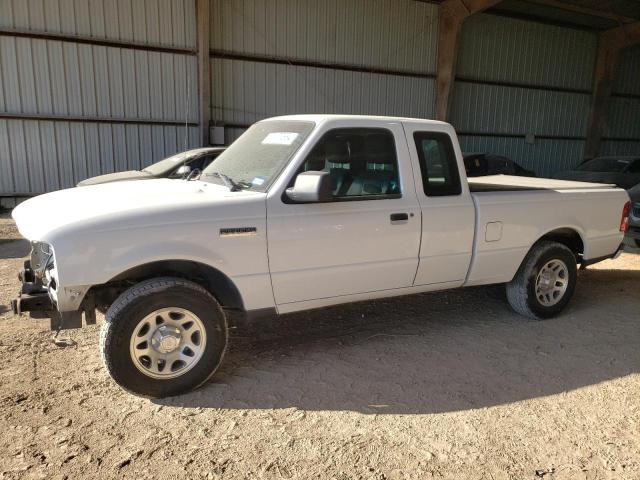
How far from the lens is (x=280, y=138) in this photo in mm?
4129

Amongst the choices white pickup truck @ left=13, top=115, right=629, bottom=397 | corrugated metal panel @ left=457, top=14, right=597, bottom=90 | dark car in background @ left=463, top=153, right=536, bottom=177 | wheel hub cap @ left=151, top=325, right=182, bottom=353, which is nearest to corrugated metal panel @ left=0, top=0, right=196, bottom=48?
dark car in background @ left=463, top=153, right=536, bottom=177

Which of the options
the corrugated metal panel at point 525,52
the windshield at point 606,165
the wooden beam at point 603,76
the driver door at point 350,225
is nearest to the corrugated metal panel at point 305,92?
the corrugated metal panel at point 525,52

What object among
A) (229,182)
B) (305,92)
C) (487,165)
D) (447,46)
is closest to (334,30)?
(305,92)

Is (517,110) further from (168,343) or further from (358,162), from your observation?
(168,343)

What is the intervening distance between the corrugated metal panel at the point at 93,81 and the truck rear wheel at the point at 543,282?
9768 millimetres

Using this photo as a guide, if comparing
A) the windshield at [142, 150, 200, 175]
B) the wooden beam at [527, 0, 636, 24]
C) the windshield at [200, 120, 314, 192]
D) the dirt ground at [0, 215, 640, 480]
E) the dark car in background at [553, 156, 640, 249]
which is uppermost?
the wooden beam at [527, 0, 636, 24]

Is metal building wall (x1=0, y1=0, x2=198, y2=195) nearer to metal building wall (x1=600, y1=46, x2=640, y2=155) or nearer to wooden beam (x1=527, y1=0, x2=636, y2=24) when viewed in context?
wooden beam (x1=527, y1=0, x2=636, y2=24)

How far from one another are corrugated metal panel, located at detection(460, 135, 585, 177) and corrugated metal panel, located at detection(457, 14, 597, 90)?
7.06 ft

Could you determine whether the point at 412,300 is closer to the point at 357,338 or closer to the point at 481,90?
the point at 357,338

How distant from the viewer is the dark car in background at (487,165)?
12.6 m

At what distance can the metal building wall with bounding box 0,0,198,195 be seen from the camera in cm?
1172

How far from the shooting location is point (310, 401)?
3.58 m

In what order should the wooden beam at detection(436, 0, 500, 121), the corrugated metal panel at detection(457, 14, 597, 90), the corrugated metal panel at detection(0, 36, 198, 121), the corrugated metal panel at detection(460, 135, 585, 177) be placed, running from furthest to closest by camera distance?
the corrugated metal panel at detection(460, 135, 585, 177)
the corrugated metal panel at detection(457, 14, 597, 90)
the wooden beam at detection(436, 0, 500, 121)
the corrugated metal panel at detection(0, 36, 198, 121)

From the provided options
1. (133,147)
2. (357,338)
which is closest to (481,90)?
(133,147)
